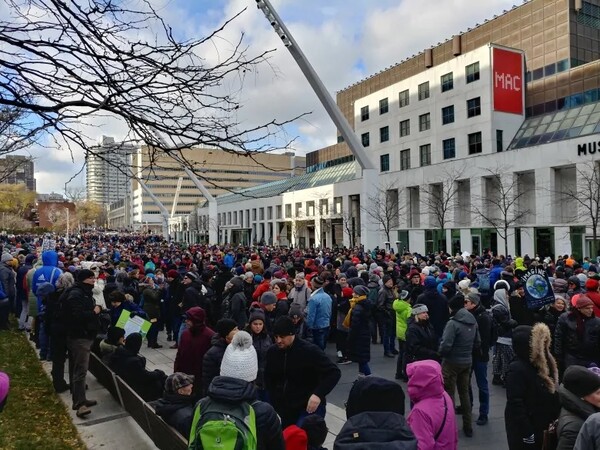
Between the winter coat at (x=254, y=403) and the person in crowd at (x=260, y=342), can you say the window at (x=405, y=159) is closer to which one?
the person in crowd at (x=260, y=342)

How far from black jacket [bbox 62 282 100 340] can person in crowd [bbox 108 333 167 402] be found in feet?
1.61

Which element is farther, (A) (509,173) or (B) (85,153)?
(A) (509,173)

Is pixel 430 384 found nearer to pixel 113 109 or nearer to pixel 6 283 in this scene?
pixel 113 109

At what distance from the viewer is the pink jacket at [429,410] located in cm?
348

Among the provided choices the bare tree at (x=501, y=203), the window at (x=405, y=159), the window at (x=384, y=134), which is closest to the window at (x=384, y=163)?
the window at (x=384, y=134)

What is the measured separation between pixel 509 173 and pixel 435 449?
34294 millimetres

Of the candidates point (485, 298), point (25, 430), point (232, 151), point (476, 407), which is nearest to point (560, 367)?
point (476, 407)

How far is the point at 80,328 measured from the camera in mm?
6660

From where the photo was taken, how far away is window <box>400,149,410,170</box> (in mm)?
47688

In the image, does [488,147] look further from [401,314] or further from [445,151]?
[401,314]

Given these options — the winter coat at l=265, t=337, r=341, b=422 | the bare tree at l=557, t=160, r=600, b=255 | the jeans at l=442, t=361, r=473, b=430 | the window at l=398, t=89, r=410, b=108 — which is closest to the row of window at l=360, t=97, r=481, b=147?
the window at l=398, t=89, r=410, b=108

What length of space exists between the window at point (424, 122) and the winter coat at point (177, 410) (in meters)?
43.7

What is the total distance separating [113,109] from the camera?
4066 millimetres

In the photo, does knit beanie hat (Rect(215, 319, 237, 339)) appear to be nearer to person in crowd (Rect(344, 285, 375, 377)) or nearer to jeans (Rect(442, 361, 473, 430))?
jeans (Rect(442, 361, 473, 430))
